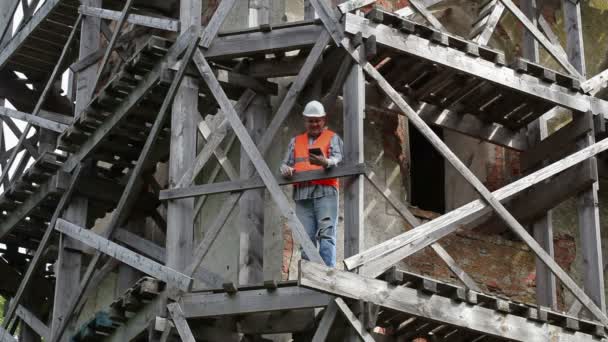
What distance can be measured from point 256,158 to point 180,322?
180cm

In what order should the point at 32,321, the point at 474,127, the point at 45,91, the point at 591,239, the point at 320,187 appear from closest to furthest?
1. the point at 320,187
2. the point at 591,239
3. the point at 474,127
4. the point at 32,321
5. the point at 45,91

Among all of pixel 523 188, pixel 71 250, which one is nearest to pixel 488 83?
pixel 523 188

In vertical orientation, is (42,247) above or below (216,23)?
below

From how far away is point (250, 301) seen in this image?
16.4 metres

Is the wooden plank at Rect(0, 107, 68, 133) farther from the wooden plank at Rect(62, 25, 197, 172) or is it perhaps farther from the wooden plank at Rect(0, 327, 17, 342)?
the wooden plank at Rect(0, 327, 17, 342)

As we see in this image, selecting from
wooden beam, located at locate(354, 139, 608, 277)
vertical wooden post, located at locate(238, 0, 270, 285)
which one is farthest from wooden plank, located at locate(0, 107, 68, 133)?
wooden beam, located at locate(354, 139, 608, 277)

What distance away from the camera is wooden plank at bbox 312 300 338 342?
51.8ft

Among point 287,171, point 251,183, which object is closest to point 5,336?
point 251,183

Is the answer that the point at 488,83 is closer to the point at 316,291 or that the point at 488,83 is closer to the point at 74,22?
the point at 316,291

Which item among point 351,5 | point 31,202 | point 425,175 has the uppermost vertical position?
point 351,5

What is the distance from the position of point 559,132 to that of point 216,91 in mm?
4072

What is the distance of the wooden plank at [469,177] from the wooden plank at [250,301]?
2088mm

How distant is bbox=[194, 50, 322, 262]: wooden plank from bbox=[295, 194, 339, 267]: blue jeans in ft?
0.89

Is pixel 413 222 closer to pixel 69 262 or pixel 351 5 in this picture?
pixel 351 5
